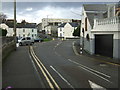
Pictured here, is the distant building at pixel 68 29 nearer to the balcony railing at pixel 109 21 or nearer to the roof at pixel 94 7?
the roof at pixel 94 7

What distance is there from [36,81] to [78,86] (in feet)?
6.66

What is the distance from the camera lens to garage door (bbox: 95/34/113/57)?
19.4m

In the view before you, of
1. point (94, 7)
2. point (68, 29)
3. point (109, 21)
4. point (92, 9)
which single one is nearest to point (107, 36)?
point (109, 21)

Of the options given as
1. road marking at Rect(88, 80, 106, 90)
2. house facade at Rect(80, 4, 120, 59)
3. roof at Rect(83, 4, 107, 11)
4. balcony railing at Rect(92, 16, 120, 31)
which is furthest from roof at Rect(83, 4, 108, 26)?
road marking at Rect(88, 80, 106, 90)

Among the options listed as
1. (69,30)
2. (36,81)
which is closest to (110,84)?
(36,81)

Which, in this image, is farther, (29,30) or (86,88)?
(29,30)

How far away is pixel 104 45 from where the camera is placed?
68.6ft

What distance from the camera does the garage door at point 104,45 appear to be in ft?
63.5

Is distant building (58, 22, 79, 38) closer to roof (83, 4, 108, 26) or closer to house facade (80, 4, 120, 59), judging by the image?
roof (83, 4, 108, 26)

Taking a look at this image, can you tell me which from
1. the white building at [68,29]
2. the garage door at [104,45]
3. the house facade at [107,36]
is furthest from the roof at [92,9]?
the white building at [68,29]

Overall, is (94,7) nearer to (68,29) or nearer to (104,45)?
(104,45)

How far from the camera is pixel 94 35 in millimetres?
22438

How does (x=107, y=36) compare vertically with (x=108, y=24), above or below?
below

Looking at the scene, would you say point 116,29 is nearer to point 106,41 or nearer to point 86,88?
point 106,41
